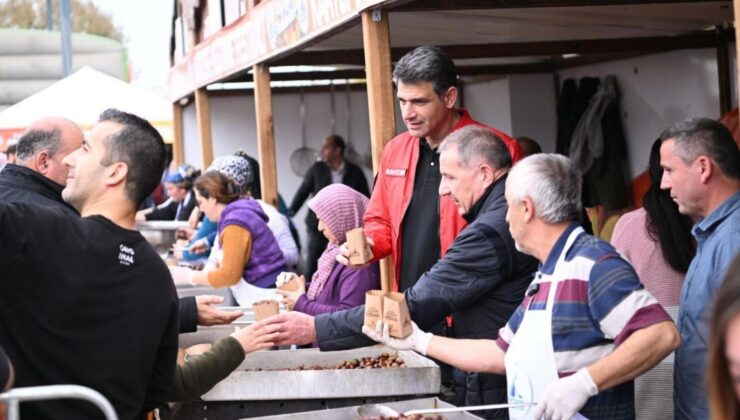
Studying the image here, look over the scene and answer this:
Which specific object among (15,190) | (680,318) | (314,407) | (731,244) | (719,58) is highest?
(719,58)

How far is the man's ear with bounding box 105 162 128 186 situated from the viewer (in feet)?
11.6

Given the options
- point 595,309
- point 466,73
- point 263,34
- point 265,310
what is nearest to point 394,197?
point 265,310

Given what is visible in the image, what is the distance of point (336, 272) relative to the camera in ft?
19.3

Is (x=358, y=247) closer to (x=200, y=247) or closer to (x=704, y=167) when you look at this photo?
(x=704, y=167)

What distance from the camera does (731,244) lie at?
149 inches

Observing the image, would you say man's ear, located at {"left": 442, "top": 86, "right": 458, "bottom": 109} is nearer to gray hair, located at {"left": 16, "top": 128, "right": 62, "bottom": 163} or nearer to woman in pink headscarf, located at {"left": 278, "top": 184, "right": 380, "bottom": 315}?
woman in pink headscarf, located at {"left": 278, "top": 184, "right": 380, "bottom": 315}

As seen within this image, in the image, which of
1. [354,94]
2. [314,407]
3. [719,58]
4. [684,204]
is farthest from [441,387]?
[354,94]

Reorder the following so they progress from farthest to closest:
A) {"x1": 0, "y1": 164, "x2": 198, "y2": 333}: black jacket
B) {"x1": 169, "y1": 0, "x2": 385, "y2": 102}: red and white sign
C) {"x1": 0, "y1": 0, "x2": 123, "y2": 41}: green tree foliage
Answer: {"x1": 0, "y1": 0, "x2": 123, "y2": 41}: green tree foliage → {"x1": 169, "y1": 0, "x2": 385, "y2": 102}: red and white sign → {"x1": 0, "y1": 164, "x2": 198, "y2": 333}: black jacket

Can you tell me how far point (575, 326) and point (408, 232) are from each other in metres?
2.01

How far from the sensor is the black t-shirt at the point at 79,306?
323cm

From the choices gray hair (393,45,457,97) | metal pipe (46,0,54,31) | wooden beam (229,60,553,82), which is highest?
metal pipe (46,0,54,31)

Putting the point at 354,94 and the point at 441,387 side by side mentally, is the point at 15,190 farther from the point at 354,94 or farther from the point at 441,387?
the point at 354,94

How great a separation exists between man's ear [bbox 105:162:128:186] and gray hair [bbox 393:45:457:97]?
77.1 inches

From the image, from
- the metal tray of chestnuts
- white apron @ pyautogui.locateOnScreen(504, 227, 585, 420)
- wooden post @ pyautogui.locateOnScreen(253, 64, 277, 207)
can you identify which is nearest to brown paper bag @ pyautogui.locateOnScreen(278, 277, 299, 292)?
the metal tray of chestnuts
